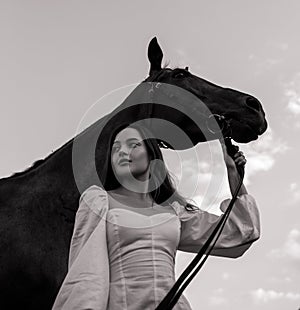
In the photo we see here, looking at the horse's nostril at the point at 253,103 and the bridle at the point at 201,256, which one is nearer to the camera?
the bridle at the point at 201,256

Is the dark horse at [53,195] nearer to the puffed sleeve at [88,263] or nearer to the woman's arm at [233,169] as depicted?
the woman's arm at [233,169]

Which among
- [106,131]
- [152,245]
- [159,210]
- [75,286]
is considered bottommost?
[75,286]

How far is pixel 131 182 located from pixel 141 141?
0.55ft

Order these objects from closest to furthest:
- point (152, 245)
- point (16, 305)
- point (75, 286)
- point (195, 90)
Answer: point (75, 286) → point (152, 245) → point (16, 305) → point (195, 90)

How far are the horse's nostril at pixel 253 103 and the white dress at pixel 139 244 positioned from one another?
1.64 meters

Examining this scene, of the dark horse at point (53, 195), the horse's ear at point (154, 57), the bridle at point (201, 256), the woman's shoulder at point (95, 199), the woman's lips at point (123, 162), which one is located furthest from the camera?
the horse's ear at point (154, 57)

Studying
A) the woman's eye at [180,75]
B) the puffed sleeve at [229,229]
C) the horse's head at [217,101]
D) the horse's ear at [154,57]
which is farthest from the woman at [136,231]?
the horse's ear at [154,57]

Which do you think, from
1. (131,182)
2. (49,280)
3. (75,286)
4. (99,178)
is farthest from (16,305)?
(75,286)

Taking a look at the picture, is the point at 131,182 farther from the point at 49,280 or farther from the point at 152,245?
the point at 49,280

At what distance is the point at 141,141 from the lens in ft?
9.08

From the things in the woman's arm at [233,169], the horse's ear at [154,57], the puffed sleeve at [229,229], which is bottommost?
the puffed sleeve at [229,229]

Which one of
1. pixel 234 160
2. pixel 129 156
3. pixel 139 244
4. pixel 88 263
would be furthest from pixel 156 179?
pixel 88 263

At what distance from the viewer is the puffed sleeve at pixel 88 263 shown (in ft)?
7.34

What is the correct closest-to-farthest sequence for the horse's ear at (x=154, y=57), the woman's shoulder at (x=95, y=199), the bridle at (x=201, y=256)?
the bridle at (x=201, y=256)
the woman's shoulder at (x=95, y=199)
the horse's ear at (x=154, y=57)
